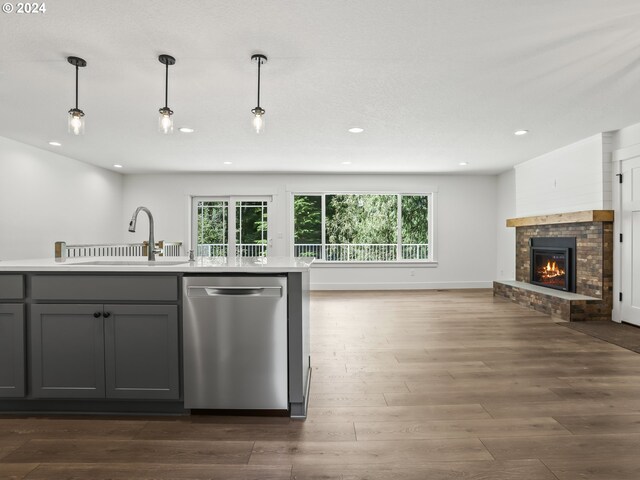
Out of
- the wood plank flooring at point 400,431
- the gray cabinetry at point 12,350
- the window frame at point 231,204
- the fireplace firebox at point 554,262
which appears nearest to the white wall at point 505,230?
the fireplace firebox at point 554,262

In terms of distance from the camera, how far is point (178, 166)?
6.57 metres

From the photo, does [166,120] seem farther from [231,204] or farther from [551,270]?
[551,270]

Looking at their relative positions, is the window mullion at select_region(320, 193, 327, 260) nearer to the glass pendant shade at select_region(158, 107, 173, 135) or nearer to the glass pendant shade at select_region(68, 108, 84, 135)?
the glass pendant shade at select_region(158, 107, 173, 135)

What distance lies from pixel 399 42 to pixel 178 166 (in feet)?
16.8

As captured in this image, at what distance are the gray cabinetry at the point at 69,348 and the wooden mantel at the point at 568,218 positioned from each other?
→ 529 centimetres

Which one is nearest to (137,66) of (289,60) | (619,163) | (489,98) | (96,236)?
(289,60)

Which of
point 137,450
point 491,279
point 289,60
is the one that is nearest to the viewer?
point 137,450

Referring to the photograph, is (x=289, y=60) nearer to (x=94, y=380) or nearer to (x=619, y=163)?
(x=94, y=380)

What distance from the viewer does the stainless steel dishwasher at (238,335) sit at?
2.09 m

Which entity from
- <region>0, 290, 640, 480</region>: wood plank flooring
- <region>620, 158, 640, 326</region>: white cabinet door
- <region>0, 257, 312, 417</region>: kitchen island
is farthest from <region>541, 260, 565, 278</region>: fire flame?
<region>0, 257, 312, 417</region>: kitchen island

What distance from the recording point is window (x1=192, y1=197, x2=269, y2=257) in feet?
24.1

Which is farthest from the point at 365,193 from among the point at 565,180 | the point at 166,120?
the point at 166,120

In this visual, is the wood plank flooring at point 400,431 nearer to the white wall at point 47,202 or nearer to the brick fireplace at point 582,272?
the brick fireplace at point 582,272

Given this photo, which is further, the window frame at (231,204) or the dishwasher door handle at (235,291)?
the window frame at (231,204)
